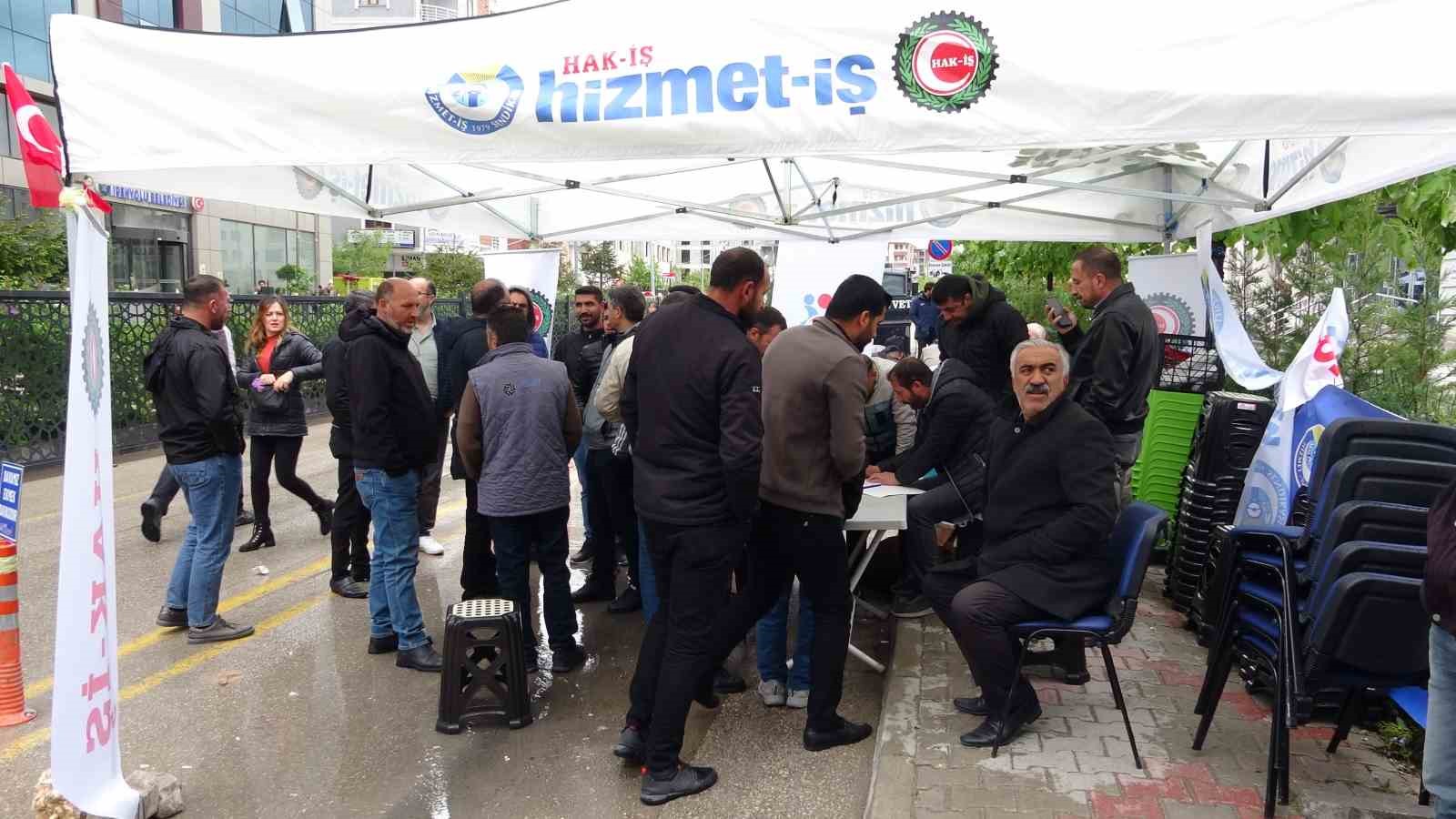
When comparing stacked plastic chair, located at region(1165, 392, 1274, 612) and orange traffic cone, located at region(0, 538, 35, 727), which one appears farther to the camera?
stacked plastic chair, located at region(1165, 392, 1274, 612)

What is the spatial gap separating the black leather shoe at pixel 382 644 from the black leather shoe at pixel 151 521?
313 cm

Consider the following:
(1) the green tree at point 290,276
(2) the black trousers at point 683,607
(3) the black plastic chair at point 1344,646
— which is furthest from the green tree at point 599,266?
(3) the black plastic chair at point 1344,646

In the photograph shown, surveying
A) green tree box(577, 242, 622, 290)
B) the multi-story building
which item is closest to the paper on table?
the multi-story building

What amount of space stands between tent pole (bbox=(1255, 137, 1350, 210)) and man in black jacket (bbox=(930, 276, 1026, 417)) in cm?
146

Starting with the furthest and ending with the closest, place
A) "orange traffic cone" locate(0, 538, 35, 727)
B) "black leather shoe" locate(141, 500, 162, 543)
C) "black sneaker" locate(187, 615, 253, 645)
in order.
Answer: "black leather shoe" locate(141, 500, 162, 543)
"black sneaker" locate(187, 615, 253, 645)
"orange traffic cone" locate(0, 538, 35, 727)

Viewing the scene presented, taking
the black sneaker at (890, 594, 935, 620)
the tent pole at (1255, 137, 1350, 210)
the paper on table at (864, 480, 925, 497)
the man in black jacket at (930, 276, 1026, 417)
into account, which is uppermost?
the tent pole at (1255, 137, 1350, 210)

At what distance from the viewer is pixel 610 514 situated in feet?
20.3

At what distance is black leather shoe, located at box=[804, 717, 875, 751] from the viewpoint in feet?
14.2

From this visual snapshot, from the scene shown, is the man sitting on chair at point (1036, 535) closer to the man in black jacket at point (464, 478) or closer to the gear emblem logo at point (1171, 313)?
the man in black jacket at point (464, 478)

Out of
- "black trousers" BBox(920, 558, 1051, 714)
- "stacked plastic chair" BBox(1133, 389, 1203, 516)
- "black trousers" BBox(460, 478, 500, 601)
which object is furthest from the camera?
"stacked plastic chair" BBox(1133, 389, 1203, 516)

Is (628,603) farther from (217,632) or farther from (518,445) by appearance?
(217,632)

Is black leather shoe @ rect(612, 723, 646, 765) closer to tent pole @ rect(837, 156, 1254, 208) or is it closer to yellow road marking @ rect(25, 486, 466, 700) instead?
yellow road marking @ rect(25, 486, 466, 700)

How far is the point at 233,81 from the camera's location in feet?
13.3

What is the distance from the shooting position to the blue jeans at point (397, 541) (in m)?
5.03
